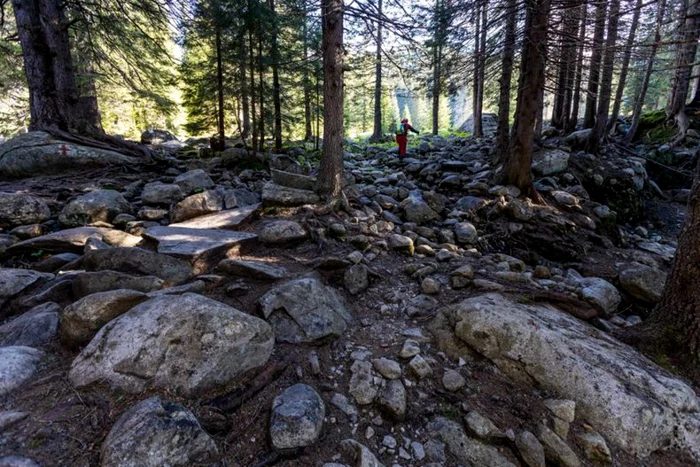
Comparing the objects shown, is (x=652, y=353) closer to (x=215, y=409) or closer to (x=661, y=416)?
(x=661, y=416)

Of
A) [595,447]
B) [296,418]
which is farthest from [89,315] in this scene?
[595,447]

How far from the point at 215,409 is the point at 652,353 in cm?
424

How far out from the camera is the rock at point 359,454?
207 cm

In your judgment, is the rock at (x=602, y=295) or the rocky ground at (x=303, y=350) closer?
the rocky ground at (x=303, y=350)

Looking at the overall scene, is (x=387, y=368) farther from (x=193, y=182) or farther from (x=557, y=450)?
(x=193, y=182)

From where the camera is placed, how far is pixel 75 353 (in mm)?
2740

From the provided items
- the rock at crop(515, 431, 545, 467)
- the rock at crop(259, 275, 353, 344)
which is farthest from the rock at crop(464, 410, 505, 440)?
the rock at crop(259, 275, 353, 344)

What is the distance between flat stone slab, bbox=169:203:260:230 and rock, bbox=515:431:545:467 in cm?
474

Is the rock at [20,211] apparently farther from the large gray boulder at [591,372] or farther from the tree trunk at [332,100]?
the large gray boulder at [591,372]

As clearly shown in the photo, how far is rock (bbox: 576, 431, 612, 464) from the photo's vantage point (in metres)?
2.30

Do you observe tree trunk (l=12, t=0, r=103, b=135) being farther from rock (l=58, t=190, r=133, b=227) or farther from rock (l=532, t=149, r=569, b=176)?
rock (l=532, t=149, r=569, b=176)

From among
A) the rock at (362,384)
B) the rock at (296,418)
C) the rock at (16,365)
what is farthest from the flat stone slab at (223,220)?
the rock at (296,418)

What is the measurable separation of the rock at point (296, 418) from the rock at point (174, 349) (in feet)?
1.54

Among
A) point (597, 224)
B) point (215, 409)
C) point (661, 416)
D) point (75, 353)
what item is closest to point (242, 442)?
point (215, 409)
